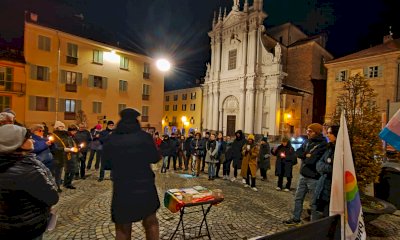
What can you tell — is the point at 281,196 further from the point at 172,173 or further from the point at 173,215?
the point at 172,173

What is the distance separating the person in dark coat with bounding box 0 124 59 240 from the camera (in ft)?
6.98

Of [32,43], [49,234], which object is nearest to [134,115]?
[49,234]

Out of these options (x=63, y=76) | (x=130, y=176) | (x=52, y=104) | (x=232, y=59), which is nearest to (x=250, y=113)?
(x=232, y=59)

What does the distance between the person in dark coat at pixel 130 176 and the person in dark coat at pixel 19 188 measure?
76 centimetres

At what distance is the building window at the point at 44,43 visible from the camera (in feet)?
71.9

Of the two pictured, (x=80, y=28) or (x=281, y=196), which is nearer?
(x=281, y=196)

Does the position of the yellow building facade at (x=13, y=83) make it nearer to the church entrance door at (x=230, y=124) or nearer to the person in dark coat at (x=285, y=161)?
the person in dark coat at (x=285, y=161)

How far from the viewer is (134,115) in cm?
303

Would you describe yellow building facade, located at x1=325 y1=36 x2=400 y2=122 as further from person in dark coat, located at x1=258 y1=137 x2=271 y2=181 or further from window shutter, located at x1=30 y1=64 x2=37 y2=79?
window shutter, located at x1=30 y1=64 x2=37 y2=79

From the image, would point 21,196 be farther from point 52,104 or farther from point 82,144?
point 52,104

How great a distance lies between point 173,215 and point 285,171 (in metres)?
4.62

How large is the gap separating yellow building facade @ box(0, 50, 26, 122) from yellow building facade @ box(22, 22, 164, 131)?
50cm

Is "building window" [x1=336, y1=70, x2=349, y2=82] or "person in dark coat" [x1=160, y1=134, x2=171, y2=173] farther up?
"building window" [x1=336, y1=70, x2=349, y2=82]

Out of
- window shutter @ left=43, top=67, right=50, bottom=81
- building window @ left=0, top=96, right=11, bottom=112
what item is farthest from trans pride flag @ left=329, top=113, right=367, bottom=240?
building window @ left=0, top=96, right=11, bottom=112
